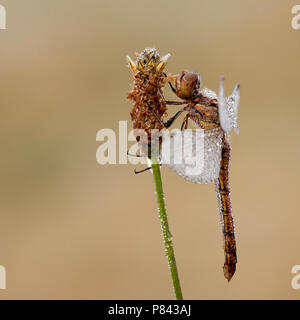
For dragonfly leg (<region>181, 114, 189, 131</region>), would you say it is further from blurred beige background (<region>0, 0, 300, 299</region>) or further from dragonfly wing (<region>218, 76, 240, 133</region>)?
blurred beige background (<region>0, 0, 300, 299</region>)

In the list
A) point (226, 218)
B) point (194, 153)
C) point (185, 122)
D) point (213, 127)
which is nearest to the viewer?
point (194, 153)

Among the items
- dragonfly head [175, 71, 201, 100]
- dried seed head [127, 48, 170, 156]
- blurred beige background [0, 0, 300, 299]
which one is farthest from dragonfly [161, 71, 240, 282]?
blurred beige background [0, 0, 300, 299]

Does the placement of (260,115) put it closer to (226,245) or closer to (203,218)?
(203,218)

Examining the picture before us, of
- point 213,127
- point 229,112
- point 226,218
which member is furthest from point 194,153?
point 226,218

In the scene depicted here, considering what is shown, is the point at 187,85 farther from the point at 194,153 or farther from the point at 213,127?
the point at 194,153

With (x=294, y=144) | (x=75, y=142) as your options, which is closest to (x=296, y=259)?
(x=294, y=144)

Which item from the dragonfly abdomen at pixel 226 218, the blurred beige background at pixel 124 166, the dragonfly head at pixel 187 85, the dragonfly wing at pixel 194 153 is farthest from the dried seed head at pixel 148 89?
the blurred beige background at pixel 124 166
